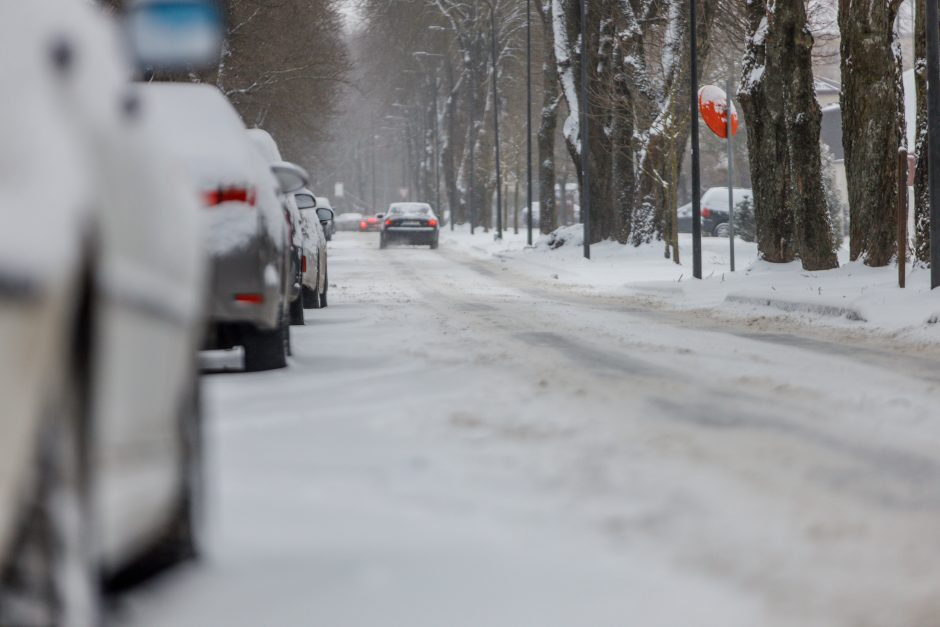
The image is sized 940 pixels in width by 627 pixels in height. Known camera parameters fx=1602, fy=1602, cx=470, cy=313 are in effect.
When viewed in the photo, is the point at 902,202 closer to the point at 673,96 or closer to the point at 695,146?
the point at 695,146

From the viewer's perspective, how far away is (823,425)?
6977 mm

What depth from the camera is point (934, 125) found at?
53.1 ft

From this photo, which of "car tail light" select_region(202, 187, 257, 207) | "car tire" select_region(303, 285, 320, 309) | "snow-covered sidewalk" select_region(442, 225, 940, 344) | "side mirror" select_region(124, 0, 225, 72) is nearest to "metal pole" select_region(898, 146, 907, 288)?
"snow-covered sidewalk" select_region(442, 225, 940, 344)

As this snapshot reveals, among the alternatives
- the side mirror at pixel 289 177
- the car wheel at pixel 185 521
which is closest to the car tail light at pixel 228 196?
the side mirror at pixel 289 177

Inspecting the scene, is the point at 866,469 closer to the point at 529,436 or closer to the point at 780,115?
the point at 529,436

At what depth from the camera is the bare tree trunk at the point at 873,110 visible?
20.2m

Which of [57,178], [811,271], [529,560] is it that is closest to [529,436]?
[529,560]

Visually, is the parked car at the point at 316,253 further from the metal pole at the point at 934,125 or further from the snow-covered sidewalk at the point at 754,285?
the metal pole at the point at 934,125

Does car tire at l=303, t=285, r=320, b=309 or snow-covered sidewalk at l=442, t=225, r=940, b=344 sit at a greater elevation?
car tire at l=303, t=285, r=320, b=309

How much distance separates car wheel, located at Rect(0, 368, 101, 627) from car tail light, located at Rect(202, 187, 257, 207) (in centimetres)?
584

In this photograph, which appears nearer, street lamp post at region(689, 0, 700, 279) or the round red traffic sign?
street lamp post at region(689, 0, 700, 279)

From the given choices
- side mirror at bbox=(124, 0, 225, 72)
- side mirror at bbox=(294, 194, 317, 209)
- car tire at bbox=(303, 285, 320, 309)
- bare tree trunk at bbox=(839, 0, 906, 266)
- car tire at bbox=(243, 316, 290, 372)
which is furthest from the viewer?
bare tree trunk at bbox=(839, 0, 906, 266)

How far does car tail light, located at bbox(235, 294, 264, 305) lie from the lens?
8.44 metres

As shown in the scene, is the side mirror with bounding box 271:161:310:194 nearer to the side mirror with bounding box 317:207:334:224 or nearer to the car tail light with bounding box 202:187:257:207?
the car tail light with bounding box 202:187:257:207
